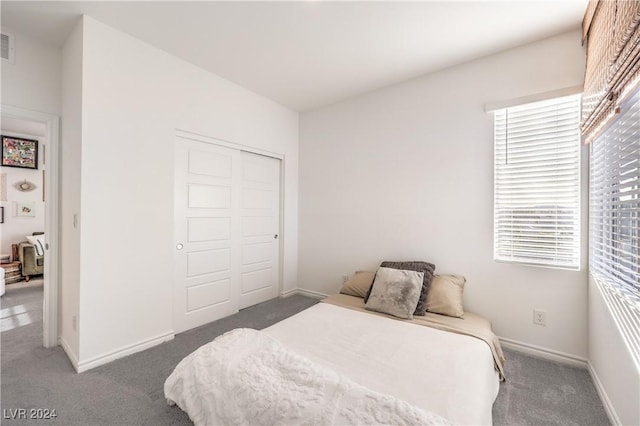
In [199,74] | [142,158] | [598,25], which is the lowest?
[142,158]

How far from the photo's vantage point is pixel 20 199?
5.01 meters

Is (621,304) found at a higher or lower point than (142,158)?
lower

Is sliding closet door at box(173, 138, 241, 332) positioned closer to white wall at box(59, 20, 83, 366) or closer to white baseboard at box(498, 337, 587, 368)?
white wall at box(59, 20, 83, 366)

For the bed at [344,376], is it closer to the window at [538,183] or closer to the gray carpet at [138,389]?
the gray carpet at [138,389]

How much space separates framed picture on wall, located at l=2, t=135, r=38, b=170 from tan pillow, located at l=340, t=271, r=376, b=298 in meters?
6.22

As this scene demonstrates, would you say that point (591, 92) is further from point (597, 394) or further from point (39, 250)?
Result: point (39, 250)

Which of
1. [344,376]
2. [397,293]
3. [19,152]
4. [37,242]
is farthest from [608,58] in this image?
[19,152]

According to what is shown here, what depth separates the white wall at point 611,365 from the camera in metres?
1.34

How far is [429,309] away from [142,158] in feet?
9.67

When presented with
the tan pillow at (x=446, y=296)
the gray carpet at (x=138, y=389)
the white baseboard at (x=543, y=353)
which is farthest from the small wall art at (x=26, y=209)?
the white baseboard at (x=543, y=353)

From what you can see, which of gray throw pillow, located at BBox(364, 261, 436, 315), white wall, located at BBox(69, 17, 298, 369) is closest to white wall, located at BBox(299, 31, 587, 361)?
gray throw pillow, located at BBox(364, 261, 436, 315)

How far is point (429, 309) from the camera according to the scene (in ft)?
8.02

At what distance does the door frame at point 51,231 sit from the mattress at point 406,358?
213cm

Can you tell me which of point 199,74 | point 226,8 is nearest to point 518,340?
point 226,8
